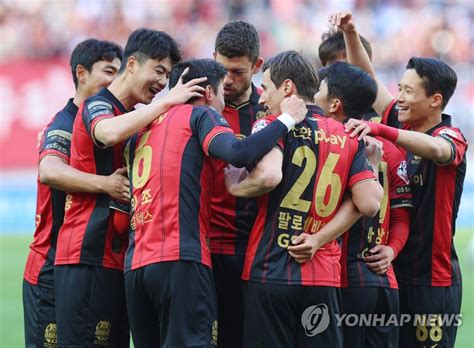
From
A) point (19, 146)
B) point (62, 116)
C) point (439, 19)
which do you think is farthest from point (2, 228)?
point (62, 116)

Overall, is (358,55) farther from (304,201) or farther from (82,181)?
(82,181)

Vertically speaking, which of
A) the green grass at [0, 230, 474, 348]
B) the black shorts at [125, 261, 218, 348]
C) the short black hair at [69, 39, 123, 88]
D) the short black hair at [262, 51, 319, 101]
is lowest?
the green grass at [0, 230, 474, 348]

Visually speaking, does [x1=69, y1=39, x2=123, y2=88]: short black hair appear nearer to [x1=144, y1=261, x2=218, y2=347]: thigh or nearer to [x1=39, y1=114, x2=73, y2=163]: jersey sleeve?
[x1=39, y1=114, x2=73, y2=163]: jersey sleeve

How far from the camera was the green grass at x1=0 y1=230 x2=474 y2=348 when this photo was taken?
1052cm

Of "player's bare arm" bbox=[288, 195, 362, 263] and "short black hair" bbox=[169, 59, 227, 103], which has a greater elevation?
"short black hair" bbox=[169, 59, 227, 103]

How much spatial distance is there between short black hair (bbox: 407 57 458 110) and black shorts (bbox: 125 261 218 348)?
2150mm

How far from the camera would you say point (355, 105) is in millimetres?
6137

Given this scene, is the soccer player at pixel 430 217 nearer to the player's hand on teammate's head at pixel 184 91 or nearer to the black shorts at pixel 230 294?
the black shorts at pixel 230 294

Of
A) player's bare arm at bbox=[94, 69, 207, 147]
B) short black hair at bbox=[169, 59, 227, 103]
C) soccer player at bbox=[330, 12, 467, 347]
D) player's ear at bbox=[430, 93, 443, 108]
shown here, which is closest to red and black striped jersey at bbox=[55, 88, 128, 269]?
player's bare arm at bbox=[94, 69, 207, 147]

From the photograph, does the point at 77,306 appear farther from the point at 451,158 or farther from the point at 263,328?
the point at 451,158

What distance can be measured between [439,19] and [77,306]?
18.3 metres

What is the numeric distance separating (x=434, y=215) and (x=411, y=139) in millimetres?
716

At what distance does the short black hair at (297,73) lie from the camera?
18.5 feet

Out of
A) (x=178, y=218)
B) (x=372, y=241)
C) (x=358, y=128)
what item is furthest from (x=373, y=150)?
(x=178, y=218)
